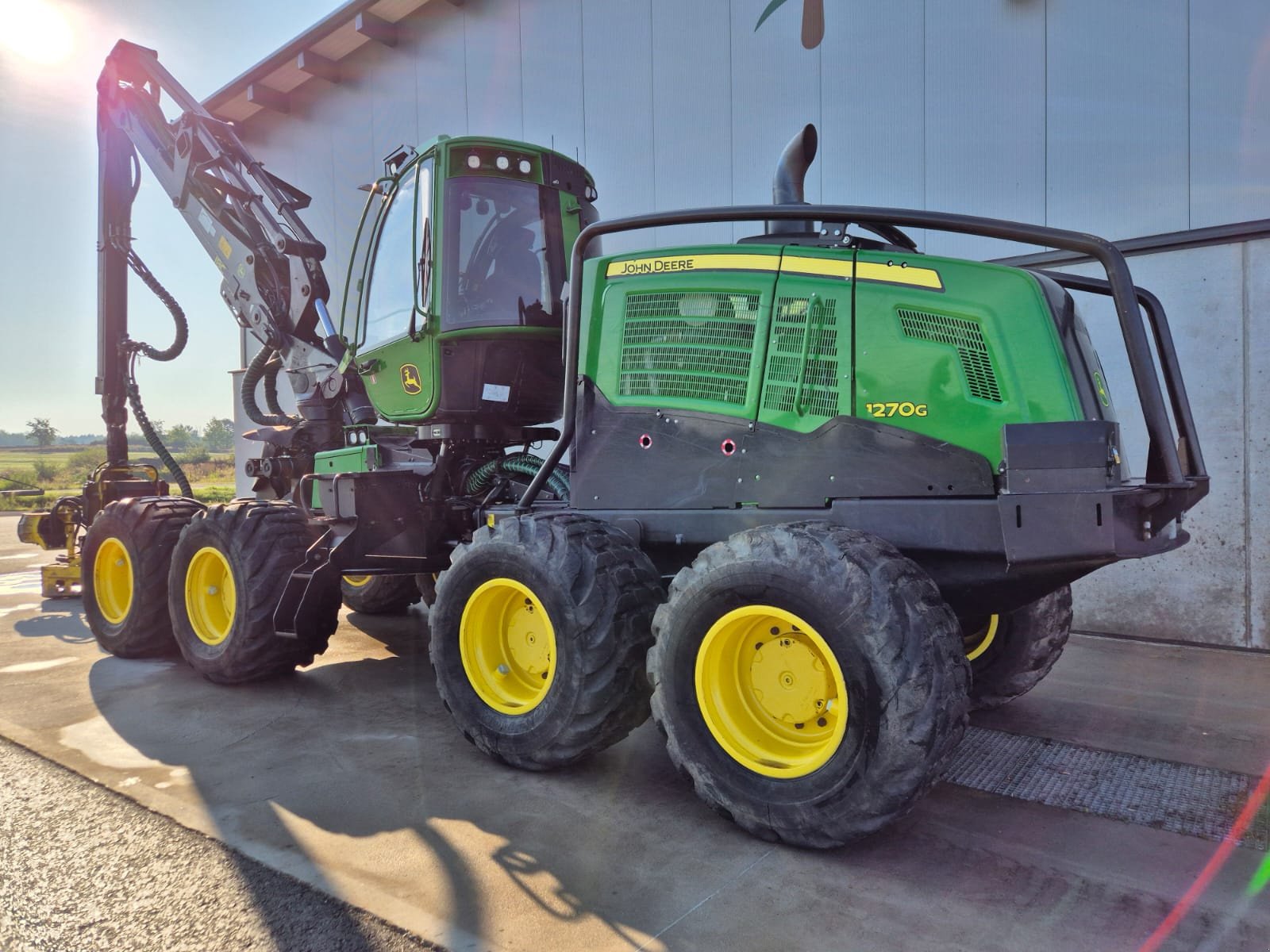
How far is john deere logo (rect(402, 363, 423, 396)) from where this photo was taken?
16.5 ft

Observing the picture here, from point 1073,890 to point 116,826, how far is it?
3.40 m

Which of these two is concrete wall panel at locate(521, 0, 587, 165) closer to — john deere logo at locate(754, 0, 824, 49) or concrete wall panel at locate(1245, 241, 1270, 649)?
john deere logo at locate(754, 0, 824, 49)

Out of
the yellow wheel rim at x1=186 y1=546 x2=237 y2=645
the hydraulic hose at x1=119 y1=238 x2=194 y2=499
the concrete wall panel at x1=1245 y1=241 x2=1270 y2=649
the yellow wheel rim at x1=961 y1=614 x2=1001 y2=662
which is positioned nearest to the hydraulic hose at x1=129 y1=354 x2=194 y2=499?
the hydraulic hose at x1=119 y1=238 x2=194 y2=499

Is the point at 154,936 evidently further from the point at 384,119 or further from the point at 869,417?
the point at 384,119

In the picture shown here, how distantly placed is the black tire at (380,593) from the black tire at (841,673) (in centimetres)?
468

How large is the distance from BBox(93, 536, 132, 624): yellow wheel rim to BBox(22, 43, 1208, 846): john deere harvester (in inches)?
42.9

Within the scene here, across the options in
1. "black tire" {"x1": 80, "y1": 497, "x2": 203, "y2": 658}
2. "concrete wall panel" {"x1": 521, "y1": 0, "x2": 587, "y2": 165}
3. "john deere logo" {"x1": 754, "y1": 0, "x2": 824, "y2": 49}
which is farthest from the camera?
"concrete wall panel" {"x1": 521, "y1": 0, "x2": 587, "y2": 165}

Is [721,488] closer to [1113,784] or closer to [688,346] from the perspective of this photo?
[688,346]

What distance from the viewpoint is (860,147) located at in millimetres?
7414

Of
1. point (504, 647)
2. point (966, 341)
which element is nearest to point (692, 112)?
point (966, 341)

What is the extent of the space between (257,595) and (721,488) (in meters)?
3.04

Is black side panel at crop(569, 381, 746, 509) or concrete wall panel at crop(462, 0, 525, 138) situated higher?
concrete wall panel at crop(462, 0, 525, 138)

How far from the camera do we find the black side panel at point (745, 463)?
10.7 feet

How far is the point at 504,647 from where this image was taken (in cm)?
417
